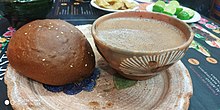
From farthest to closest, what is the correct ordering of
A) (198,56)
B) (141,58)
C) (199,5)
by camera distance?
1. (199,5)
2. (198,56)
3. (141,58)

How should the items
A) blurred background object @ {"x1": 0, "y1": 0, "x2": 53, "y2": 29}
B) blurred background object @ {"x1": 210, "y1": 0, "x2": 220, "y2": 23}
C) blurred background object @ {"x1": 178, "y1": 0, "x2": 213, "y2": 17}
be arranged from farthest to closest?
blurred background object @ {"x1": 210, "y1": 0, "x2": 220, "y2": 23}
blurred background object @ {"x1": 178, "y1": 0, "x2": 213, "y2": 17}
blurred background object @ {"x1": 0, "y1": 0, "x2": 53, "y2": 29}

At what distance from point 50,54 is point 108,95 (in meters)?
0.15

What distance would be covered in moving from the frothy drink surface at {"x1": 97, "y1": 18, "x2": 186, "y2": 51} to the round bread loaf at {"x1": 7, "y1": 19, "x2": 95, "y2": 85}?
67mm

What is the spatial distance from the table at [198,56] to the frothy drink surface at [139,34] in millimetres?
152

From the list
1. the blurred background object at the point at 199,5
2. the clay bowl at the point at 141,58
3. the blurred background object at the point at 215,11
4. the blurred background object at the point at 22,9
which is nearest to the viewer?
the clay bowl at the point at 141,58

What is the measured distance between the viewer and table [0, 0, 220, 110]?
53 cm

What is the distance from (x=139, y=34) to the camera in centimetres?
53

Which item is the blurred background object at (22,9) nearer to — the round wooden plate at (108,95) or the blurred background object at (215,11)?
the round wooden plate at (108,95)

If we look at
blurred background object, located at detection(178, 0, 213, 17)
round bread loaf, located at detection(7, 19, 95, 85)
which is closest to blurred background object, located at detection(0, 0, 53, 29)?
round bread loaf, located at detection(7, 19, 95, 85)

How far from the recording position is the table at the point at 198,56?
53 centimetres

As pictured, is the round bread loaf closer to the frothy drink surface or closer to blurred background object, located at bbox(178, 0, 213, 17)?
the frothy drink surface

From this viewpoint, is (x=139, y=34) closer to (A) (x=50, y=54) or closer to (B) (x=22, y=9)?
(A) (x=50, y=54)

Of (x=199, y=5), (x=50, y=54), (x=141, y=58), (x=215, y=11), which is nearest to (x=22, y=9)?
(x=50, y=54)

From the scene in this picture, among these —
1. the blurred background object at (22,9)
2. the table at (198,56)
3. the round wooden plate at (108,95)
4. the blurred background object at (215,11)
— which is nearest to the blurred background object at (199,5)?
the blurred background object at (215,11)
